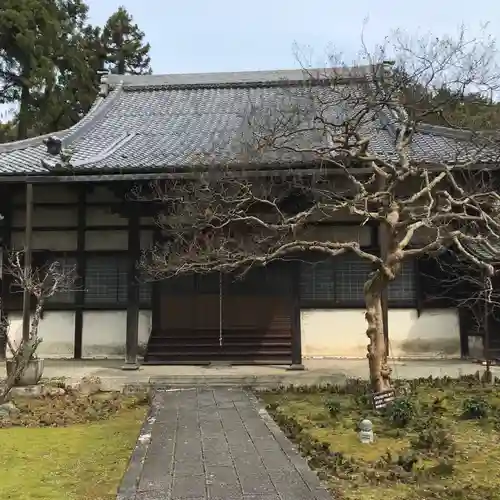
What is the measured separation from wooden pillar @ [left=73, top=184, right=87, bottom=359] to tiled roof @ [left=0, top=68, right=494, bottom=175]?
1260mm

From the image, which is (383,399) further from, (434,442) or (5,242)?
(5,242)

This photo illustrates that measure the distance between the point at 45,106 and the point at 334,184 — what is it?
17014 millimetres

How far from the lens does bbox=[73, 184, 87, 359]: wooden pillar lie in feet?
42.5

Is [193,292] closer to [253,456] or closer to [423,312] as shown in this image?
[423,312]

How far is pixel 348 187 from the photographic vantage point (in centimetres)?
1177

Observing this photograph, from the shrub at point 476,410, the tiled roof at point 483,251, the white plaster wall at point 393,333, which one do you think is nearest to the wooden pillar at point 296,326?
the white plaster wall at point 393,333

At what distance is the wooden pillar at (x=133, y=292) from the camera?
11.4 meters

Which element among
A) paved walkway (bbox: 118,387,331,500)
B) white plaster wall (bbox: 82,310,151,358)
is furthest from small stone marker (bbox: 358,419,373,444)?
white plaster wall (bbox: 82,310,151,358)

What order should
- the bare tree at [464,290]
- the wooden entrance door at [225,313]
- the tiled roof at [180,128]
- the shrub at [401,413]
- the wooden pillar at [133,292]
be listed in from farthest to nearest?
the wooden entrance door at [225,313]
the bare tree at [464,290]
the wooden pillar at [133,292]
the tiled roof at [180,128]
the shrub at [401,413]

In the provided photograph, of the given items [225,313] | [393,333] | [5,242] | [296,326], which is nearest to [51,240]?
[5,242]

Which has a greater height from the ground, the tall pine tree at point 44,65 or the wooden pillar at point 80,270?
the tall pine tree at point 44,65

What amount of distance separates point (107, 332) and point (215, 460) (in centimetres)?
796

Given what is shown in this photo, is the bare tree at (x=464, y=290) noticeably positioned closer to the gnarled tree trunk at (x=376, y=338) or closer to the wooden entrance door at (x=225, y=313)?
the wooden entrance door at (x=225, y=313)

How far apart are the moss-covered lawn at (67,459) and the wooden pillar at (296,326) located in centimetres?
433
